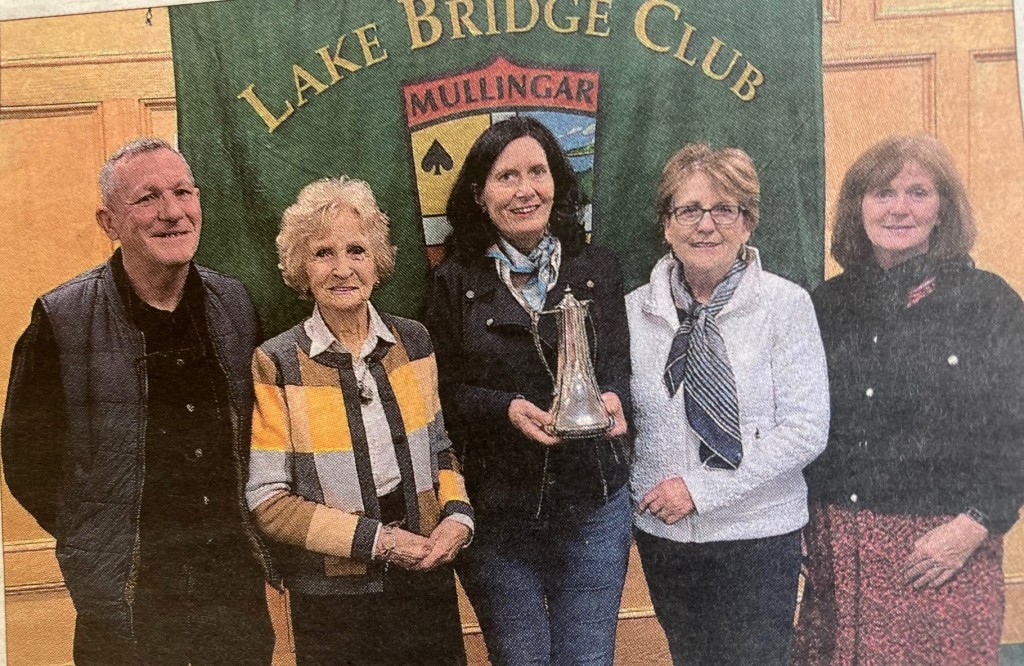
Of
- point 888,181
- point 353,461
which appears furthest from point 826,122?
point 353,461

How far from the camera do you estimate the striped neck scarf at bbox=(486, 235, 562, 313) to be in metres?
2.15

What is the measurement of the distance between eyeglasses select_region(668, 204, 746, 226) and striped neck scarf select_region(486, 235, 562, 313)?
0.32 metres

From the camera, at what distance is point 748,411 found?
2.16 m

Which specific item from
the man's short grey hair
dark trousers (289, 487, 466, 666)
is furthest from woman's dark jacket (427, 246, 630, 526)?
the man's short grey hair

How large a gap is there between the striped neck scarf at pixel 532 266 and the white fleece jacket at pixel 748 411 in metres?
0.22

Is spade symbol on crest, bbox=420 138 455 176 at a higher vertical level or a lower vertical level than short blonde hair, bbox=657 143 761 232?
higher

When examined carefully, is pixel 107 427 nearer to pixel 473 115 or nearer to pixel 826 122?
pixel 473 115

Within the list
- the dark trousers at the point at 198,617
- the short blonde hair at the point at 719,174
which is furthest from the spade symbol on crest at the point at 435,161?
the dark trousers at the point at 198,617

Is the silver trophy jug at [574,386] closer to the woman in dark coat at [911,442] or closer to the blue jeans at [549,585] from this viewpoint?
the blue jeans at [549,585]

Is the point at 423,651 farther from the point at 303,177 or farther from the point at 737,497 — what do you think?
the point at 303,177

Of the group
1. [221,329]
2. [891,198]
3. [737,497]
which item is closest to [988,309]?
[891,198]

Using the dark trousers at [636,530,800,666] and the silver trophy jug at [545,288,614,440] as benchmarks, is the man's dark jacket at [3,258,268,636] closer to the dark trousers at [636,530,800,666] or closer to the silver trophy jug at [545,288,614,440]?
the silver trophy jug at [545,288,614,440]

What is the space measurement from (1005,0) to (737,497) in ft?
5.03

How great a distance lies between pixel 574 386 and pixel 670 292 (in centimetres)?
35
